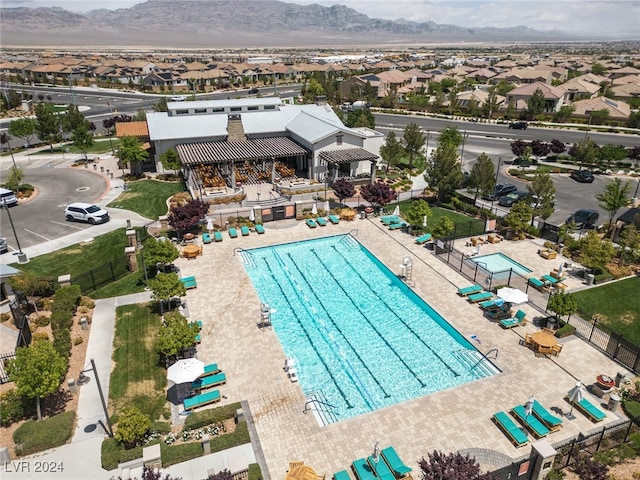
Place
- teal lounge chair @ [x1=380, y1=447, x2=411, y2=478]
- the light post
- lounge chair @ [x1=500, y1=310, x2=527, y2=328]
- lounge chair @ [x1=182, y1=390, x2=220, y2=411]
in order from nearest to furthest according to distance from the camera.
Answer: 1. teal lounge chair @ [x1=380, y1=447, x2=411, y2=478]
2. the light post
3. lounge chair @ [x1=182, y1=390, x2=220, y2=411]
4. lounge chair @ [x1=500, y1=310, x2=527, y2=328]

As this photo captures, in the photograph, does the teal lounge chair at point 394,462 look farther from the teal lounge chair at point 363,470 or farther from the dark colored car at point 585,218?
the dark colored car at point 585,218

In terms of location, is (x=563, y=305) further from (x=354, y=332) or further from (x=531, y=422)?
(x=354, y=332)

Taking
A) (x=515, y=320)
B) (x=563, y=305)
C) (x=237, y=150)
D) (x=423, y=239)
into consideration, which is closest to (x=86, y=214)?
(x=237, y=150)

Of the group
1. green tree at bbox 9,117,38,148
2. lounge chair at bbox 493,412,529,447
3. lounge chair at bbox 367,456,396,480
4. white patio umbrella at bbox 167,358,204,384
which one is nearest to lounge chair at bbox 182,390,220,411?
white patio umbrella at bbox 167,358,204,384

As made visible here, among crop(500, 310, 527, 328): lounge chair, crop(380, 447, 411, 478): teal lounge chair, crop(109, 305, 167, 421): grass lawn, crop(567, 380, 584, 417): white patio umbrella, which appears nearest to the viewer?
crop(380, 447, 411, 478): teal lounge chair

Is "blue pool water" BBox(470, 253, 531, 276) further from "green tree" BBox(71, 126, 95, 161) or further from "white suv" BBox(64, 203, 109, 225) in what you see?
"green tree" BBox(71, 126, 95, 161)

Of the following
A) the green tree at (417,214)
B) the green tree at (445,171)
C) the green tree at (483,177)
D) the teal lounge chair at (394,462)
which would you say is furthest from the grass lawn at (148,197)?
the teal lounge chair at (394,462)
